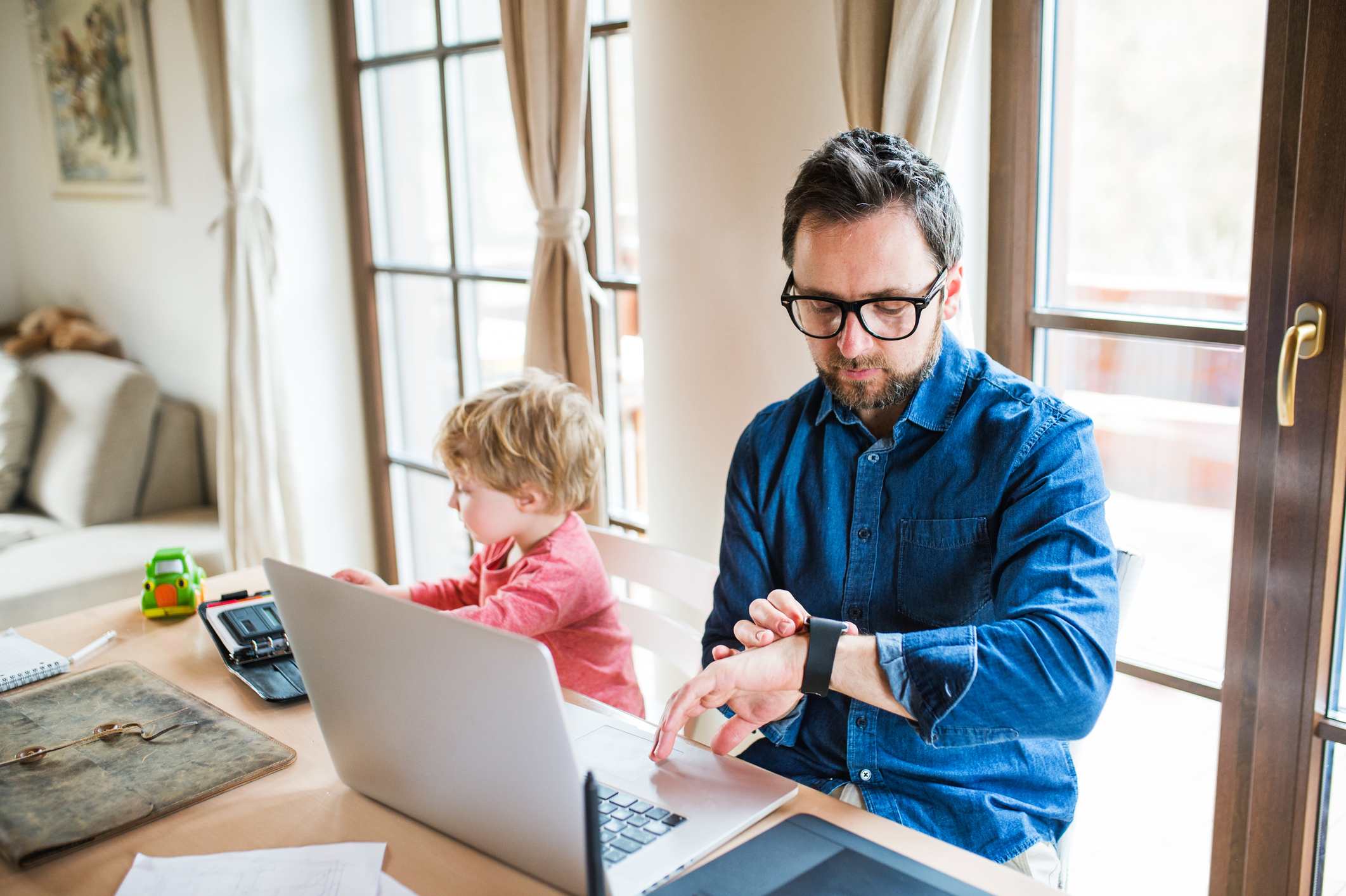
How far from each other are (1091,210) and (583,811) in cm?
124

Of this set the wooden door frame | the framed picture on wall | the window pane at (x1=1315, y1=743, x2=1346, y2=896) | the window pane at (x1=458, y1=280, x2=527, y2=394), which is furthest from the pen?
the framed picture on wall

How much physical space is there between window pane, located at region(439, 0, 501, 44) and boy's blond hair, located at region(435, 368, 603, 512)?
1127mm

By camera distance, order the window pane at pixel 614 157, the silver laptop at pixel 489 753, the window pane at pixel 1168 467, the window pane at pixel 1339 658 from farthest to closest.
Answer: the window pane at pixel 614 157
the window pane at pixel 1168 467
the window pane at pixel 1339 658
the silver laptop at pixel 489 753

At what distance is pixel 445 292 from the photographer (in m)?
2.92

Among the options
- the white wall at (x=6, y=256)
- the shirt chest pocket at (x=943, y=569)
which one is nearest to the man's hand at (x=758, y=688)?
the shirt chest pocket at (x=943, y=569)

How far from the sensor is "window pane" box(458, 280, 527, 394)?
8.96 ft

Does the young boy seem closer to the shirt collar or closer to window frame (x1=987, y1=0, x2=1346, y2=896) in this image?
the shirt collar

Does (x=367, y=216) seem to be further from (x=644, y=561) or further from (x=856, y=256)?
(x=856, y=256)

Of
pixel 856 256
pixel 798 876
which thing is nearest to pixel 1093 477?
pixel 856 256

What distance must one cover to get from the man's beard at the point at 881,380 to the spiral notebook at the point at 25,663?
1085mm

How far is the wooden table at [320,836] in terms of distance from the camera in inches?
39.7

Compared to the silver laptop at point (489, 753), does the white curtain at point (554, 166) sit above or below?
above

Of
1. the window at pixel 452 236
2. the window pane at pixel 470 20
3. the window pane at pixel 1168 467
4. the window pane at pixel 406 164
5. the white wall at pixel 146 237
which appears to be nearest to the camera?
the window pane at pixel 1168 467

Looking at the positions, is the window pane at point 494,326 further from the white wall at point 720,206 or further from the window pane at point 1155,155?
the window pane at point 1155,155
